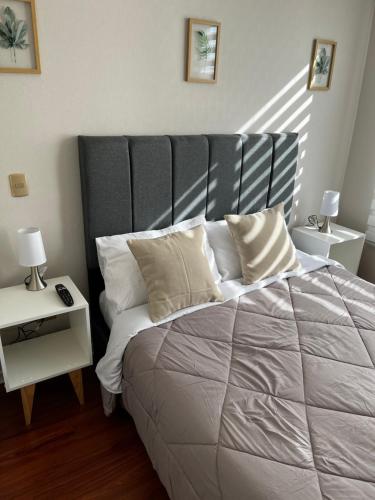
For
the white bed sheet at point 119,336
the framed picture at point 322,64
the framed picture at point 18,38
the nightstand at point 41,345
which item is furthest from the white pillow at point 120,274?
the framed picture at point 322,64

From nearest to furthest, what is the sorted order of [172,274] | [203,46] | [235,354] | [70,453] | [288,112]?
1. [235,354]
2. [70,453]
3. [172,274]
4. [203,46]
5. [288,112]

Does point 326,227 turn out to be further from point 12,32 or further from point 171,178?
point 12,32

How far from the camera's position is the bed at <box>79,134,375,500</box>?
113 cm

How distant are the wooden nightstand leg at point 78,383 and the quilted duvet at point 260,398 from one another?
1.14ft

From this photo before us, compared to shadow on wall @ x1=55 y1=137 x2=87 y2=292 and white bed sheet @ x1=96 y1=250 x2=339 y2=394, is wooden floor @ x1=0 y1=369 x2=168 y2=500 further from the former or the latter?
shadow on wall @ x1=55 y1=137 x2=87 y2=292

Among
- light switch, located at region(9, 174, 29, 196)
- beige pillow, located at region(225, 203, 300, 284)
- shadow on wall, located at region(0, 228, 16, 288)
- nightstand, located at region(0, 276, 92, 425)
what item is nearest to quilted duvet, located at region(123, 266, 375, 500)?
beige pillow, located at region(225, 203, 300, 284)

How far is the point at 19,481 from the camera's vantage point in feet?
5.14

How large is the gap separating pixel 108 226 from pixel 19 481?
1.23m

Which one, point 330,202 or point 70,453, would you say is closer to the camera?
point 70,453

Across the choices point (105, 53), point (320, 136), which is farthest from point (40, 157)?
point (320, 136)

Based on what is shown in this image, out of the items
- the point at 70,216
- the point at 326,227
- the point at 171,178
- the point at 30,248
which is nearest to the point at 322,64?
the point at 326,227

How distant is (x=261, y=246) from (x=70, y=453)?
145 centimetres

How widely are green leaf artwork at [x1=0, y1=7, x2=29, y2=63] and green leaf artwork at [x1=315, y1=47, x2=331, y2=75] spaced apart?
6.40ft

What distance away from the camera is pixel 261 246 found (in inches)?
85.4
